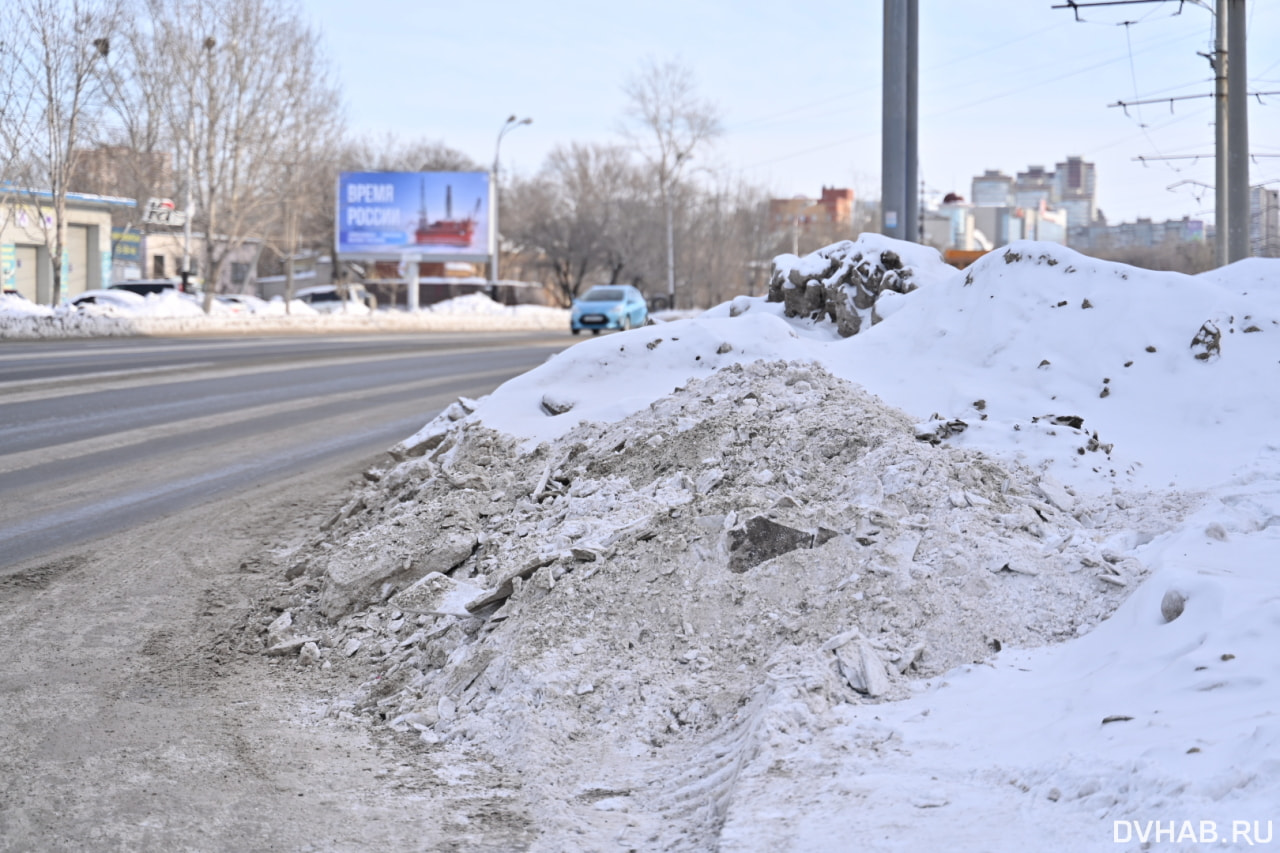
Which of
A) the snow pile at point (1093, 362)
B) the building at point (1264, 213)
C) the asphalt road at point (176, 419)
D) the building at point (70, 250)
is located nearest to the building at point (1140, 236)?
the building at point (1264, 213)

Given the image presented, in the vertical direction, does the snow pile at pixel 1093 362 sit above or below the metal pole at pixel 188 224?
below

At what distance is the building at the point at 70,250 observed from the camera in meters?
42.2

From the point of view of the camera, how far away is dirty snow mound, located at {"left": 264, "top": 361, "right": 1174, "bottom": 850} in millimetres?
4176

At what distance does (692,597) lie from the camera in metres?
5.00

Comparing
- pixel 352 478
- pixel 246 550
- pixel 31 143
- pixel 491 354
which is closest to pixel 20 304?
pixel 31 143

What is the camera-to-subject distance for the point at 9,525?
790 cm

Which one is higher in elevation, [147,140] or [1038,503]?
[147,140]

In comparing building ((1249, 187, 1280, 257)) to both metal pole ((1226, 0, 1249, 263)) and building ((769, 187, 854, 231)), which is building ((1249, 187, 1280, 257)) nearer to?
metal pole ((1226, 0, 1249, 263))

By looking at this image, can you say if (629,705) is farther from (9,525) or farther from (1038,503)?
(9,525)

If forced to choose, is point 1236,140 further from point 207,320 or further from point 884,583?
point 207,320

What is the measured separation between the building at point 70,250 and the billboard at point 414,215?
868 cm

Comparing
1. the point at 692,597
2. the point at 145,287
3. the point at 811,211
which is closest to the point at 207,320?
the point at 145,287

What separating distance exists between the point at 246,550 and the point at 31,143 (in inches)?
1082

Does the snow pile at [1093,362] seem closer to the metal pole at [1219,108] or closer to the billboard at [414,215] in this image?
the metal pole at [1219,108]
